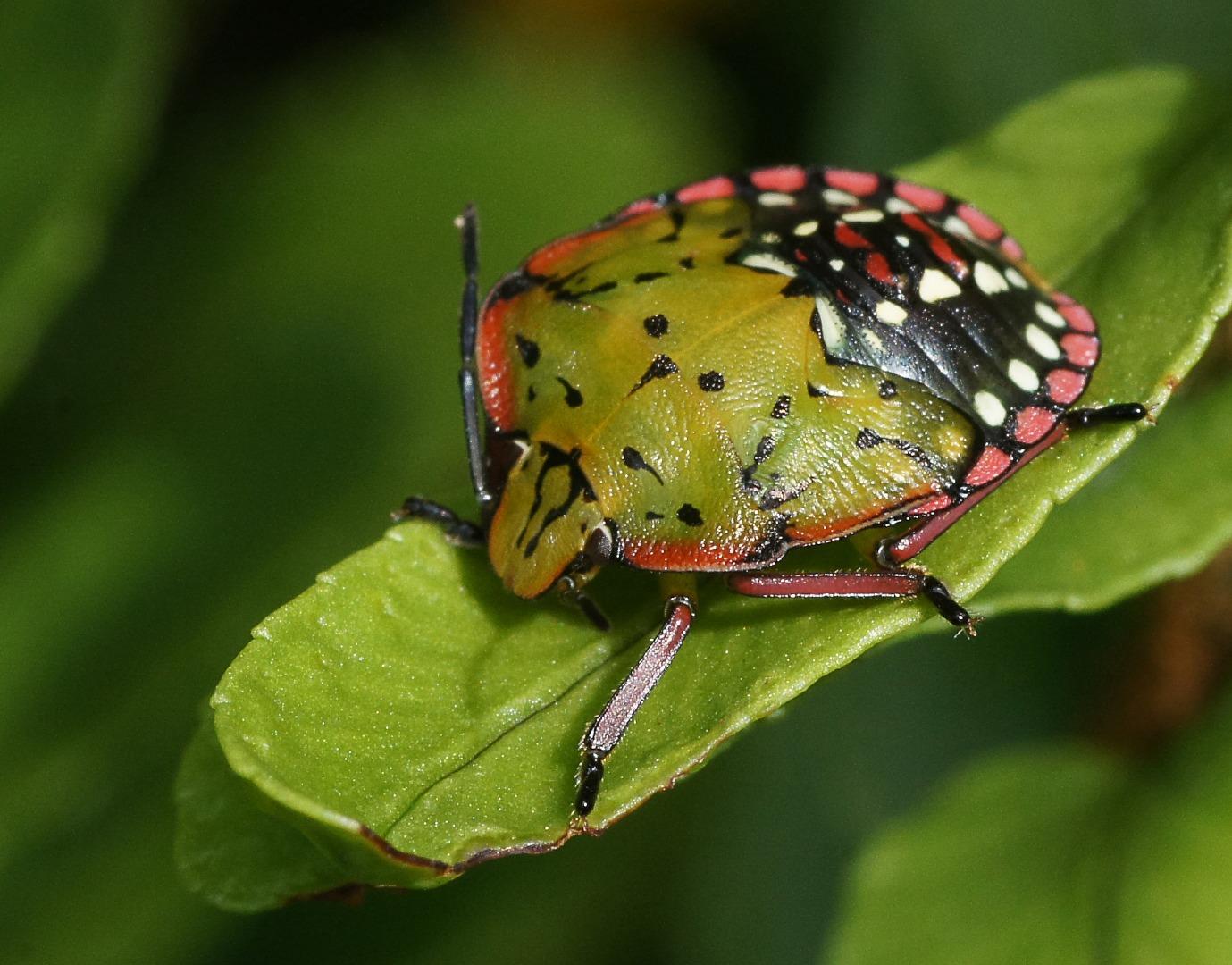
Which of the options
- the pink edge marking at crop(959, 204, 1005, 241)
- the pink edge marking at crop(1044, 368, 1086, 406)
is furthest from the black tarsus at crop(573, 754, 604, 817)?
the pink edge marking at crop(959, 204, 1005, 241)

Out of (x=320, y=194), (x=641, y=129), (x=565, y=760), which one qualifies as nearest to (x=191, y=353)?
(x=320, y=194)

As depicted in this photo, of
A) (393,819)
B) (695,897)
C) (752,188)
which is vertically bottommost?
(695,897)

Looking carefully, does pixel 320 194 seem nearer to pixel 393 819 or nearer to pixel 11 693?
pixel 11 693

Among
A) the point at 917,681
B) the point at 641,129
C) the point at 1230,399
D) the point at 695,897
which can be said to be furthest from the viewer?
the point at 641,129

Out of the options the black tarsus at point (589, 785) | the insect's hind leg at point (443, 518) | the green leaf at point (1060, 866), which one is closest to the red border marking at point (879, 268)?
the insect's hind leg at point (443, 518)

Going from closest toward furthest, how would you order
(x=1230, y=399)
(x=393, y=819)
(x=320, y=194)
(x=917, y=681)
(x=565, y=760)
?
(x=393, y=819), (x=565, y=760), (x=1230, y=399), (x=917, y=681), (x=320, y=194)

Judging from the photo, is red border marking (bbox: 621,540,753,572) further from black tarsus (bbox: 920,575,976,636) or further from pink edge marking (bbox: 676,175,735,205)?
pink edge marking (bbox: 676,175,735,205)

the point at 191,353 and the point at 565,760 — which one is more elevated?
the point at 191,353

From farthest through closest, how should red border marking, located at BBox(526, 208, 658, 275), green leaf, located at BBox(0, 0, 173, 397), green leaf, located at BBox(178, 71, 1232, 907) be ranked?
green leaf, located at BBox(0, 0, 173, 397), red border marking, located at BBox(526, 208, 658, 275), green leaf, located at BBox(178, 71, 1232, 907)
